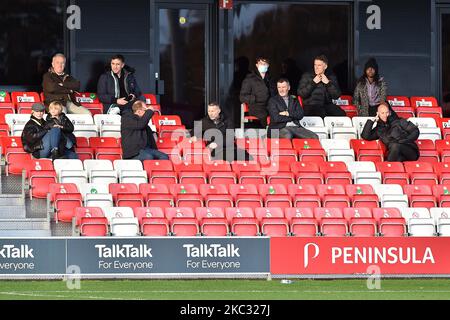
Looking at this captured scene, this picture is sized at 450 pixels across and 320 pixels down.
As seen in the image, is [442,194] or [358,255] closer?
[358,255]

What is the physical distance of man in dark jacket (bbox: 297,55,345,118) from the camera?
25312mm

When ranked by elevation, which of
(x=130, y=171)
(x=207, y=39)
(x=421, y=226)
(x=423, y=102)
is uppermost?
(x=207, y=39)

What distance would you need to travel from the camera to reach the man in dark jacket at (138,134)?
2303cm

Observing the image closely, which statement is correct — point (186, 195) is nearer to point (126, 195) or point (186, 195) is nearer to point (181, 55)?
point (126, 195)

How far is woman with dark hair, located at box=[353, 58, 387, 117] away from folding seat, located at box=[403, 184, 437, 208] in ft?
9.00

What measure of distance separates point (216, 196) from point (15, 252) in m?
3.48

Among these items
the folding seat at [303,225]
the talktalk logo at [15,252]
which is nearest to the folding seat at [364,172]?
the folding seat at [303,225]

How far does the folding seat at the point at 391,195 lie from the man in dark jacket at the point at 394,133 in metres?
1.18

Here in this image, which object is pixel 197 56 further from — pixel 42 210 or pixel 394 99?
pixel 42 210

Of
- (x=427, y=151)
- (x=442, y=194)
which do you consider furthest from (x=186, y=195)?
(x=427, y=151)

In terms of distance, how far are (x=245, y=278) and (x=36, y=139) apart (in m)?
4.02

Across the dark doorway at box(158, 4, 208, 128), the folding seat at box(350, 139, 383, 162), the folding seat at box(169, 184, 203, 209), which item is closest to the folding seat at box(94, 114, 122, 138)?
the folding seat at box(169, 184, 203, 209)

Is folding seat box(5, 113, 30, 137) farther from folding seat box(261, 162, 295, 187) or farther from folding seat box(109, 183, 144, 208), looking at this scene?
folding seat box(261, 162, 295, 187)

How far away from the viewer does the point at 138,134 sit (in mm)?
23203
